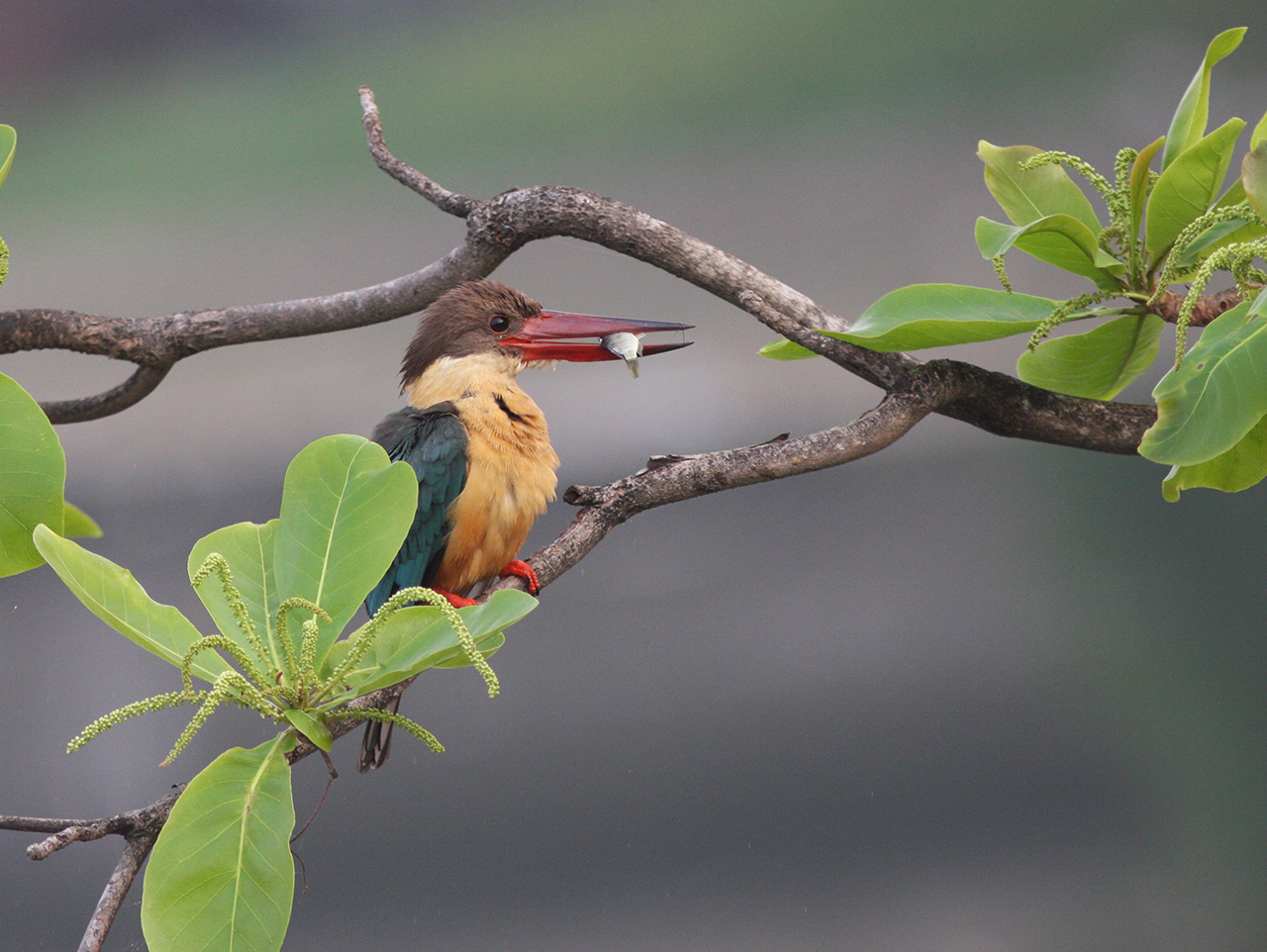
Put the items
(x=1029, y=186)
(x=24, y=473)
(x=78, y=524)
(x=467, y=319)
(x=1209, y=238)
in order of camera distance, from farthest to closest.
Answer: (x=467, y=319), (x=78, y=524), (x=1029, y=186), (x=1209, y=238), (x=24, y=473)

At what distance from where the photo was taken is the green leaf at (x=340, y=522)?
0.51 m

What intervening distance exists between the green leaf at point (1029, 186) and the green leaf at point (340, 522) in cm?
49

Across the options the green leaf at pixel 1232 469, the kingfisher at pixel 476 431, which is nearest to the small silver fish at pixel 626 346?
the kingfisher at pixel 476 431

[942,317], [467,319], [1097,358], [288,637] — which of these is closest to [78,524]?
[467,319]

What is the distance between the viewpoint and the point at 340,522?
20.1 inches

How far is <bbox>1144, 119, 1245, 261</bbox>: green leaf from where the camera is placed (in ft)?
2.03

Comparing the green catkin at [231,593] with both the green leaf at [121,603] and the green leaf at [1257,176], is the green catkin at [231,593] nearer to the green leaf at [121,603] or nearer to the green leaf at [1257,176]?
the green leaf at [121,603]

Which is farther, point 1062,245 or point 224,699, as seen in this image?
point 1062,245

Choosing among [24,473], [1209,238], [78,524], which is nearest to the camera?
[24,473]

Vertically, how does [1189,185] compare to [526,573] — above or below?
above

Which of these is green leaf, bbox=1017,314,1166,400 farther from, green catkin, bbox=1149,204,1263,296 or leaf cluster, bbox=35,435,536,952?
leaf cluster, bbox=35,435,536,952

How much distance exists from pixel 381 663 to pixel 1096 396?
0.59 m

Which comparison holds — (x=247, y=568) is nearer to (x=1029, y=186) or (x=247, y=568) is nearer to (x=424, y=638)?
(x=424, y=638)

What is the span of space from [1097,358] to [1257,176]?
0.24 metres
